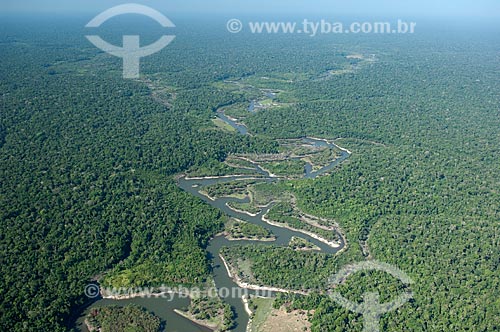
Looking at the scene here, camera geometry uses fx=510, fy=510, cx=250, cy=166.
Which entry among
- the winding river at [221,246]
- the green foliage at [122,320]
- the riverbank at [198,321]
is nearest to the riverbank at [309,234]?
the winding river at [221,246]

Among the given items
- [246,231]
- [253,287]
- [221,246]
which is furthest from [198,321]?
[246,231]

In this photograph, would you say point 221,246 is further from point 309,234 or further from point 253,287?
point 309,234

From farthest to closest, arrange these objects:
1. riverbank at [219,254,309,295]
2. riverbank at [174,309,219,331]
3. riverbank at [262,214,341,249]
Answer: riverbank at [262,214,341,249] → riverbank at [219,254,309,295] → riverbank at [174,309,219,331]

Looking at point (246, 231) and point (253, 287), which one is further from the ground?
point (246, 231)

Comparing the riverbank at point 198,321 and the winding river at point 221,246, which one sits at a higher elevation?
the winding river at point 221,246

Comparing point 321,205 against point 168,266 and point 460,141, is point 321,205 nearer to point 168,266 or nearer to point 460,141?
point 168,266

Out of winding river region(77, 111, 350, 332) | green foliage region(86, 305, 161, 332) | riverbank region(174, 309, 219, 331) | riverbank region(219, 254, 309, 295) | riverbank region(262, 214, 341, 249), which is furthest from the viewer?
riverbank region(262, 214, 341, 249)

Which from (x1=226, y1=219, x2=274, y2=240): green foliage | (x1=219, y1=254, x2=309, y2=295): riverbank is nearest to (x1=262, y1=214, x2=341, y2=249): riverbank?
(x1=226, y1=219, x2=274, y2=240): green foliage

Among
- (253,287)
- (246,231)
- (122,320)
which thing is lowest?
(122,320)

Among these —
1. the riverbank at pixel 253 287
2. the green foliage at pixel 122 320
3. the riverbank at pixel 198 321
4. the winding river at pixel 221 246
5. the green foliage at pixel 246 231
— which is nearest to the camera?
the green foliage at pixel 122 320

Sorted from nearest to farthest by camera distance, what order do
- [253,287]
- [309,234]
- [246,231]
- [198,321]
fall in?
[198,321], [253,287], [246,231], [309,234]

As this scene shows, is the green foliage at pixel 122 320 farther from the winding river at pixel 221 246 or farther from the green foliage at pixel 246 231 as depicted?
the green foliage at pixel 246 231

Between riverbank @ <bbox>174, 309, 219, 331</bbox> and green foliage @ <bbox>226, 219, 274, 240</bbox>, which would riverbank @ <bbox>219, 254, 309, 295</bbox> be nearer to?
riverbank @ <bbox>174, 309, 219, 331</bbox>

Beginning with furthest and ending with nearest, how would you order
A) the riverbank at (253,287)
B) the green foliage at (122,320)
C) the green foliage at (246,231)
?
the green foliage at (246,231) → the riverbank at (253,287) → the green foliage at (122,320)
